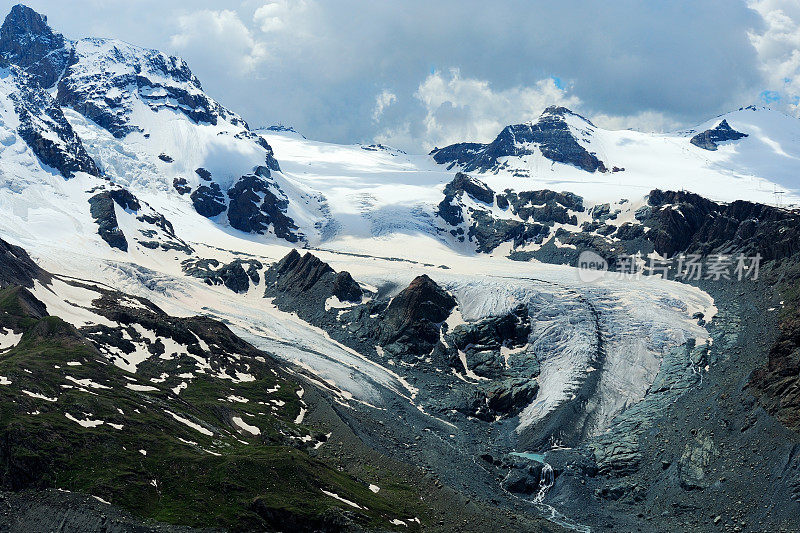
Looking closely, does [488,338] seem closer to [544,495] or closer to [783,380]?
[544,495]

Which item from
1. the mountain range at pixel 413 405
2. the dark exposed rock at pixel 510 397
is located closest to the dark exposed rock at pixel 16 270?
the mountain range at pixel 413 405

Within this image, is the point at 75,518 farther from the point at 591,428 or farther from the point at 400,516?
the point at 591,428

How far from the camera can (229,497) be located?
71.8 metres

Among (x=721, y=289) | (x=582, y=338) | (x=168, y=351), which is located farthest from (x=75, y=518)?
(x=721, y=289)

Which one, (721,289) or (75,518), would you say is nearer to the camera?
(75,518)

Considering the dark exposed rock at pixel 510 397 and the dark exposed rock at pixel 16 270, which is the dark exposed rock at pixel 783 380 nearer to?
the dark exposed rock at pixel 510 397

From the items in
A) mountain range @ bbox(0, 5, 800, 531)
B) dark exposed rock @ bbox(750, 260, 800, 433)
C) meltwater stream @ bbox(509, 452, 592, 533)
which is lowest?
meltwater stream @ bbox(509, 452, 592, 533)

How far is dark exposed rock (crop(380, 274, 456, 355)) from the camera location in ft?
554

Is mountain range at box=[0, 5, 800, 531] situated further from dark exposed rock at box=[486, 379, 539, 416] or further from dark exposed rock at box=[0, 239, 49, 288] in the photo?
dark exposed rock at box=[0, 239, 49, 288]

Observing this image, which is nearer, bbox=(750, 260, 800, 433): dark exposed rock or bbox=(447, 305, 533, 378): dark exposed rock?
bbox=(750, 260, 800, 433): dark exposed rock

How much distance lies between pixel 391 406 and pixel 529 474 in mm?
30755

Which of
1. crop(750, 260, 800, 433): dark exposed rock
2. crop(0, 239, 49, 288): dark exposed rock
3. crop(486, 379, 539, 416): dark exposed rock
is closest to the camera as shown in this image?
crop(750, 260, 800, 433): dark exposed rock

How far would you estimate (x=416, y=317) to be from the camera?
17500cm

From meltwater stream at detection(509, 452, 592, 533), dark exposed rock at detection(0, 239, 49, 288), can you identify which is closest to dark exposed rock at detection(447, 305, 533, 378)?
meltwater stream at detection(509, 452, 592, 533)
